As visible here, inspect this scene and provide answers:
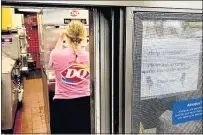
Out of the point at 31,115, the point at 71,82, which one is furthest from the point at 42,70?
the point at 31,115

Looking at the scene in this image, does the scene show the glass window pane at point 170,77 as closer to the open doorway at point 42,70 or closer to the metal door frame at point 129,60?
the metal door frame at point 129,60

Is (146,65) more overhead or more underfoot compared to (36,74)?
more overhead

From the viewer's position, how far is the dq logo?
8.57 feet

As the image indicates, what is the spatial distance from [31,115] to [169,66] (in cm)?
363

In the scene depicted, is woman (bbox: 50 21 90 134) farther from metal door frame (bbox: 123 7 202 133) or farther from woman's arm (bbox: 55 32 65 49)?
metal door frame (bbox: 123 7 202 133)

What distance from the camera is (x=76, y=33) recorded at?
99.3 inches

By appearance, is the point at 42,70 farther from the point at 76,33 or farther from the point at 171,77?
the point at 171,77

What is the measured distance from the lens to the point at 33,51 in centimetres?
775

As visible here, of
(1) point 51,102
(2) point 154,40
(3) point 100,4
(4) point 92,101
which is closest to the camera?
(3) point 100,4

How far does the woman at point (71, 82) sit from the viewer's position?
254 cm

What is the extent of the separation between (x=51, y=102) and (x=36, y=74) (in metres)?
4.81

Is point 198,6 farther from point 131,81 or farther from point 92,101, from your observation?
point 92,101

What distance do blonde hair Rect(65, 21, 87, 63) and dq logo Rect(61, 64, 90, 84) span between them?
0.16 m

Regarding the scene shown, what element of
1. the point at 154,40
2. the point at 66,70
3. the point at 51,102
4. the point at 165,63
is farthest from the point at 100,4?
the point at 51,102
